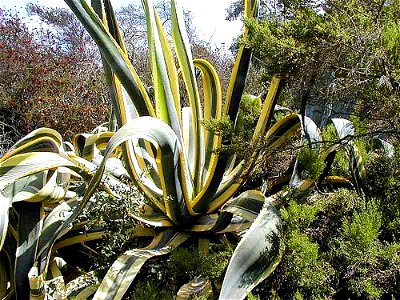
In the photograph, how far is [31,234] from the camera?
1.52 meters

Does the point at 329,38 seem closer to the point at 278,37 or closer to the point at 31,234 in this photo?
the point at 278,37

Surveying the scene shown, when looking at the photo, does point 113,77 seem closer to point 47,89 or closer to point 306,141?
point 306,141

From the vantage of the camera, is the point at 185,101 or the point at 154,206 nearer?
the point at 154,206

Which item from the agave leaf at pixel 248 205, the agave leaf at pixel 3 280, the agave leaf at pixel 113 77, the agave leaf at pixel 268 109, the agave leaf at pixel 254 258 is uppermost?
the agave leaf at pixel 113 77

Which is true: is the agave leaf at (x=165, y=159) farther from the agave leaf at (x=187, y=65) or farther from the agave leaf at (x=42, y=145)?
the agave leaf at (x=42, y=145)

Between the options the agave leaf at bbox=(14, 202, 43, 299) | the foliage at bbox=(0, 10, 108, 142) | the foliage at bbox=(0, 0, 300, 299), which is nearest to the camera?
the foliage at bbox=(0, 0, 300, 299)

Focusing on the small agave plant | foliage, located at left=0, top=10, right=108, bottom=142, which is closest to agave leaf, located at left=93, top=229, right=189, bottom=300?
the small agave plant

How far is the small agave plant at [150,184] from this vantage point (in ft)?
4.11

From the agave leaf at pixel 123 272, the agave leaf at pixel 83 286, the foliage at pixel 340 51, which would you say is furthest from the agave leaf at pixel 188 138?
the foliage at pixel 340 51

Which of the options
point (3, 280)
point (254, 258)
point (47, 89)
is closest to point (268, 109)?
point (254, 258)

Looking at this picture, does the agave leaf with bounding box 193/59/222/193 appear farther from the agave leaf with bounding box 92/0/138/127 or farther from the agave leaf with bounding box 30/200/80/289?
the agave leaf with bounding box 30/200/80/289

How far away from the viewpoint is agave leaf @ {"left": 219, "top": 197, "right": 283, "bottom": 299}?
3.66 ft

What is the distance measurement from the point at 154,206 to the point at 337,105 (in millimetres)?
650

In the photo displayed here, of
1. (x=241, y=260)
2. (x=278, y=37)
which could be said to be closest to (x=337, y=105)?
(x=278, y=37)
